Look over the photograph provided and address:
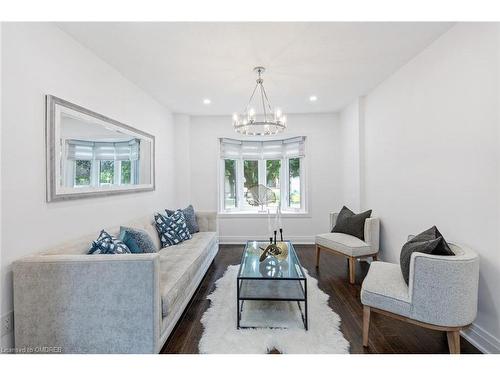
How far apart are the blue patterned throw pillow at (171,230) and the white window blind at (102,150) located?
89 centimetres

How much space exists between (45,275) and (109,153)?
1.46m

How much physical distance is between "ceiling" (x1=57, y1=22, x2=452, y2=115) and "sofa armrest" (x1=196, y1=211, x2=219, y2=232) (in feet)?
6.06

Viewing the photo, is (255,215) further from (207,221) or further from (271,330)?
(271,330)

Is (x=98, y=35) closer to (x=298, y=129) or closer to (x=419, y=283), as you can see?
(x=419, y=283)

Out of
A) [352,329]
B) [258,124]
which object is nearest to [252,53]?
[258,124]

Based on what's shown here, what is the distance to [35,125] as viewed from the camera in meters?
1.80

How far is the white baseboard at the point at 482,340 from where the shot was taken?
1.72 m

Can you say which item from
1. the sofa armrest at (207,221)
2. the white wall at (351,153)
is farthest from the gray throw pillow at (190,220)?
the white wall at (351,153)

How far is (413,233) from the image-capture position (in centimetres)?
267

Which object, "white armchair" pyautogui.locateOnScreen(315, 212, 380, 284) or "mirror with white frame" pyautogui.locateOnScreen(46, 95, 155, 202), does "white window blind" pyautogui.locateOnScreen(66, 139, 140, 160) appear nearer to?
"mirror with white frame" pyautogui.locateOnScreen(46, 95, 155, 202)

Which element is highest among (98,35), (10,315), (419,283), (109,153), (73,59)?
(98,35)

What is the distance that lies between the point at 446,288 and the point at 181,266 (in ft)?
6.88

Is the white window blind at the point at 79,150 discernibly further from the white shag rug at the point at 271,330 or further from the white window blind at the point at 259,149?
the white window blind at the point at 259,149
